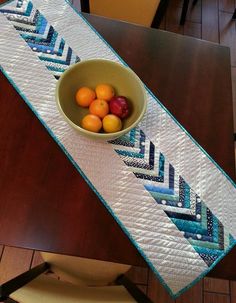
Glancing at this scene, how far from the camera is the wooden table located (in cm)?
70

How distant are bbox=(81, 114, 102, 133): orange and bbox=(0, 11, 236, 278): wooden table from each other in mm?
99

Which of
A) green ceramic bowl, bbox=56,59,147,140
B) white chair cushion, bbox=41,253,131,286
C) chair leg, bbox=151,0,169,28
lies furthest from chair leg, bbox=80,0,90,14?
white chair cushion, bbox=41,253,131,286

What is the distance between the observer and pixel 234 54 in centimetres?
216

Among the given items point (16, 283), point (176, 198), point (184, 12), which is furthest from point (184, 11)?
point (16, 283)

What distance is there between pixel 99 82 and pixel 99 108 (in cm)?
10

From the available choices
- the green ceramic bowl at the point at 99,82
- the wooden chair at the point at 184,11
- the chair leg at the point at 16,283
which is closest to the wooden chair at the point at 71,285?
the chair leg at the point at 16,283

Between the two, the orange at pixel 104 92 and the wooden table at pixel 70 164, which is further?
the orange at pixel 104 92

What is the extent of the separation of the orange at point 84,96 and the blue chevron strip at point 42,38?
12 centimetres

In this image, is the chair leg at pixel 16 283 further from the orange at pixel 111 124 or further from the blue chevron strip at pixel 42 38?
the blue chevron strip at pixel 42 38

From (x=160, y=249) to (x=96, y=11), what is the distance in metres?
1.09

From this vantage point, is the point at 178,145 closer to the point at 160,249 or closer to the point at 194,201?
the point at 194,201

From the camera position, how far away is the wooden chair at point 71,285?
695 millimetres

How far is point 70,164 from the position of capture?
77 centimetres

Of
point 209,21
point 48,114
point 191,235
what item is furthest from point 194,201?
point 209,21
